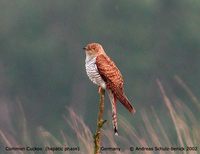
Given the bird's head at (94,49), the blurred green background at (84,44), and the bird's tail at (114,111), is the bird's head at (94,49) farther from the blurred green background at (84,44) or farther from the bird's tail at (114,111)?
the blurred green background at (84,44)

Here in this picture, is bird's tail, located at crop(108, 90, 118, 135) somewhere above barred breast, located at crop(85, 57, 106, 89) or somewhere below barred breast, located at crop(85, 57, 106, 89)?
below

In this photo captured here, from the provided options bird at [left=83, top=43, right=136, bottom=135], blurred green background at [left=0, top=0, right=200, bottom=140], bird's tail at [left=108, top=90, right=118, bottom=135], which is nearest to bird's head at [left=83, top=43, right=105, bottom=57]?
bird at [left=83, top=43, right=136, bottom=135]

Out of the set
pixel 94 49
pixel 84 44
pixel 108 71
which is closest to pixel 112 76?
pixel 108 71

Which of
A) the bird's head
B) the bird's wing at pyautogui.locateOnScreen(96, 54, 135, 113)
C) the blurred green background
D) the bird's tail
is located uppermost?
the blurred green background

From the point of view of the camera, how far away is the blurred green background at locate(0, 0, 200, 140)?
104ft

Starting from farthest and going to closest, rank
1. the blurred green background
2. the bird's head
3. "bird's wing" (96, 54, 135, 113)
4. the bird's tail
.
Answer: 1. the blurred green background
2. the bird's head
3. "bird's wing" (96, 54, 135, 113)
4. the bird's tail

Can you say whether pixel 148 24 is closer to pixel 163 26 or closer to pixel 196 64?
pixel 163 26

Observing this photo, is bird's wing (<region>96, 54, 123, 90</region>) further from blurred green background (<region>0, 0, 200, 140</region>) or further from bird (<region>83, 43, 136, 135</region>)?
blurred green background (<region>0, 0, 200, 140</region>)

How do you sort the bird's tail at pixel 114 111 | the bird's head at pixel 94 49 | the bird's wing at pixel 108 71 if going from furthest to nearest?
the bird's head at pixel 94 49 < the bird's wing at pixel 108 71 < the bird's tail at pixel 114 111

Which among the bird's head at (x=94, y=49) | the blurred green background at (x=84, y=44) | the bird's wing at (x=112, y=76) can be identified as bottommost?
the bird's wing at (x=112, y=76)

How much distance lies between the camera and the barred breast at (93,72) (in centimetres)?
764

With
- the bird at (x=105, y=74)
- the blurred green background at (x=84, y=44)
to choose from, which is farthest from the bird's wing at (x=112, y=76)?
the blurred green background at (x=84, y=44)

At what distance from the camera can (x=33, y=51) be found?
34.0 metres

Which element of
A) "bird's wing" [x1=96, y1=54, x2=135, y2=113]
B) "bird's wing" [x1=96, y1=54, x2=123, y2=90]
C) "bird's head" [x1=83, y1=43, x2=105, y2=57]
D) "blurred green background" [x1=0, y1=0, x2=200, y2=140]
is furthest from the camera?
"blurred green background" [x1=0, y1=0, x2=200, y2=140]
